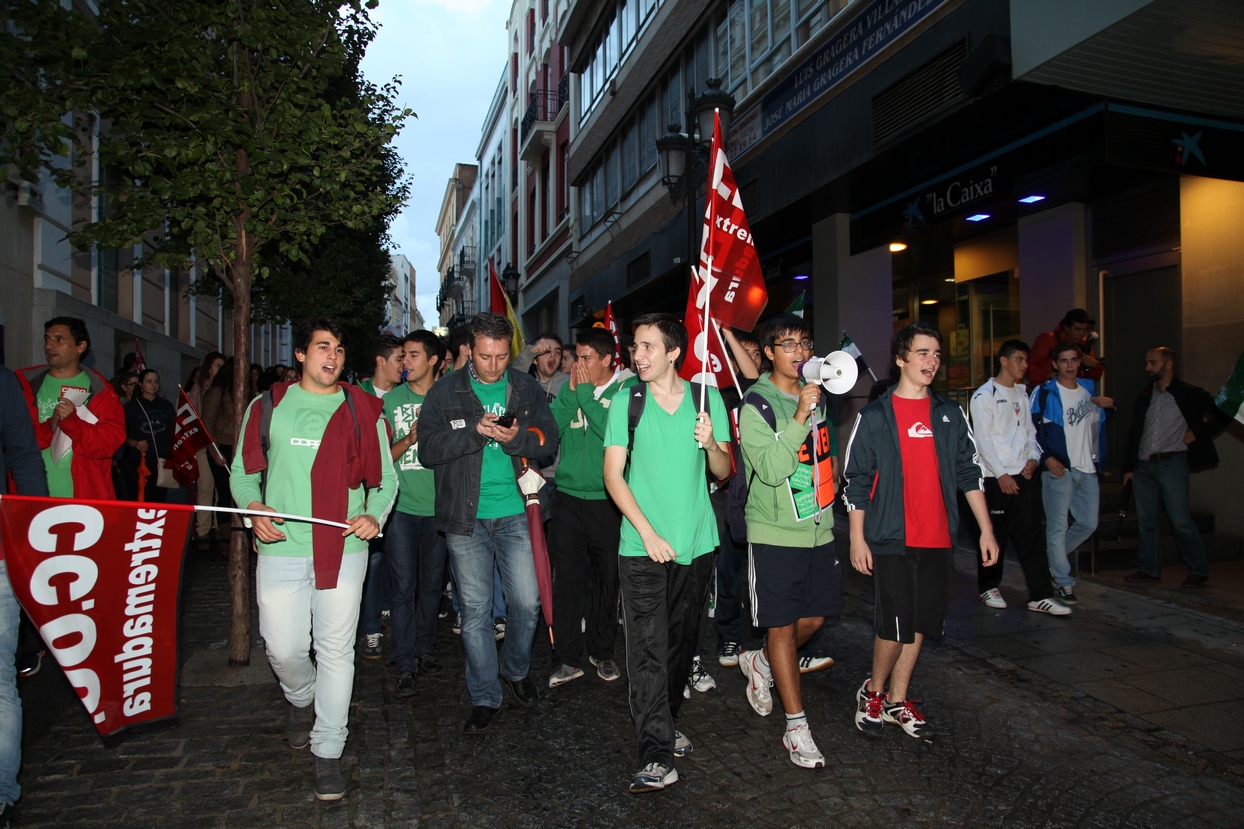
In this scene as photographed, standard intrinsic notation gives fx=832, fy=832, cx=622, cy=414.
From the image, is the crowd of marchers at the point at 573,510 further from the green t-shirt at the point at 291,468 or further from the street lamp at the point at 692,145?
the street lamp at the point at 692,145

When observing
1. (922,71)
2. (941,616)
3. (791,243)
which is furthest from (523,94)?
(941,616)

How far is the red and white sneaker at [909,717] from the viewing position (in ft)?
13.5

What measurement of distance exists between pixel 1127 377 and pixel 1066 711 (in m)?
7.14

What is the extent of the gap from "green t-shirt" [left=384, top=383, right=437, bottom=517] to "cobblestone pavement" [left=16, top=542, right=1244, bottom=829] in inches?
42.0

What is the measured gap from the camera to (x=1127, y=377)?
33.6 ft

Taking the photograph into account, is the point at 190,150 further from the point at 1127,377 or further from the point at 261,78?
the point at 1127,377

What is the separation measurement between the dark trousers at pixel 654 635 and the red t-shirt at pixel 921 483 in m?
1.17

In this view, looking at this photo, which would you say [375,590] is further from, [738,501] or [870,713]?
[870,713]

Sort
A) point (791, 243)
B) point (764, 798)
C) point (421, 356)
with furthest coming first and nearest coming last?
1. point (791, 243)
2. point (421, 356)
3. point (764, 798)

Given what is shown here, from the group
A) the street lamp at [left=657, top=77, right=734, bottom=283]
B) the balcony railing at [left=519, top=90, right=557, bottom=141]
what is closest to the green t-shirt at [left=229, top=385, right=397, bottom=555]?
the street lamp at [left=657, top=77, right=734, bottom=283]

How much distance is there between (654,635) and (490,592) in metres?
1.16

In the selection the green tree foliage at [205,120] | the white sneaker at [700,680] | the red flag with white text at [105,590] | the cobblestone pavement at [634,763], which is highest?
the green tree foliage at [205,120]

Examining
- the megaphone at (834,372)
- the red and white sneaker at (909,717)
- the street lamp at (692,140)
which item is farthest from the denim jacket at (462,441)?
the street lamp at (692,140)

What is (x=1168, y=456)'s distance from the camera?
7.25m
